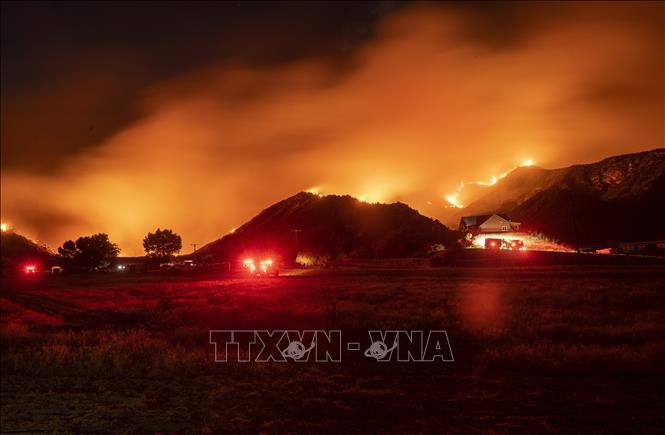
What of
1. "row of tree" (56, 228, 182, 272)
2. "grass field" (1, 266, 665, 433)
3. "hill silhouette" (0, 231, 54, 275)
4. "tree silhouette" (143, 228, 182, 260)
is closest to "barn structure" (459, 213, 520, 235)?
"grass field" (1, 266, 665, 433)

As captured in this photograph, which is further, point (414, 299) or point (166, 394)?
point (414, 299)

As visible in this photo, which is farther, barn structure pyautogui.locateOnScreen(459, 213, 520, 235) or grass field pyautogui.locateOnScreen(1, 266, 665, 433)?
barn structure pyautogui.locateOnScreen(459, 213, 520, 235)

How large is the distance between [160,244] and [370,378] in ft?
574

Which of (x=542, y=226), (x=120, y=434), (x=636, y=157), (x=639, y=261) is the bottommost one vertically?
(x=120, y=434)

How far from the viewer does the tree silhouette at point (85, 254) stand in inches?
4840

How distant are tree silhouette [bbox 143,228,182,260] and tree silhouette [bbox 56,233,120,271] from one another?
4774 cm

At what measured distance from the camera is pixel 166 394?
13.0m

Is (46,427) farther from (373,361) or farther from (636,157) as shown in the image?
(636,157)

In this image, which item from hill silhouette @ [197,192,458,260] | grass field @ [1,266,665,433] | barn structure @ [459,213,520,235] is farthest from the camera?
hill silhouette @ [197,192,458,260]

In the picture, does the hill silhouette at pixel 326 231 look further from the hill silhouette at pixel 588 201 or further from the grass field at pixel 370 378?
the hill silhouette at pixel 588 201

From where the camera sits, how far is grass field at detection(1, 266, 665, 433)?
1090 centimetres

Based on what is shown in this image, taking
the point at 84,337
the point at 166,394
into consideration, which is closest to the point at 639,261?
the point at 166,394

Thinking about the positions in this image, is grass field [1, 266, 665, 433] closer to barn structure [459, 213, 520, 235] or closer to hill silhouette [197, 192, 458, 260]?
barn structure [459, 213, 520, 235]

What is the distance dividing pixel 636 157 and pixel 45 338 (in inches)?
987
